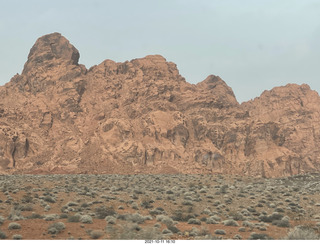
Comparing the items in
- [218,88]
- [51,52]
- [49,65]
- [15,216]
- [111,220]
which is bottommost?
[111,220]

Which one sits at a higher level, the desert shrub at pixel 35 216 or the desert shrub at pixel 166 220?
the desert shrub at pixel 35 216

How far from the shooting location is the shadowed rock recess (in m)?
67.3

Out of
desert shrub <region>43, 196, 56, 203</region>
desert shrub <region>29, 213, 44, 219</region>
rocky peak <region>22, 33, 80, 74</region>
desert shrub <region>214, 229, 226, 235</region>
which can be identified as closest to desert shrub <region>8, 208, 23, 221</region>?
desert shrub <region>29, 213, 44, 219</region>

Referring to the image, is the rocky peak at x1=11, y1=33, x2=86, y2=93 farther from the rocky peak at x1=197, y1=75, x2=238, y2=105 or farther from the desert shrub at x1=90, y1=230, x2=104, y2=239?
the desert shrub at x1=90, y1=230, x2=104, y2=239

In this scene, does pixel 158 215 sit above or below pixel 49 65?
below

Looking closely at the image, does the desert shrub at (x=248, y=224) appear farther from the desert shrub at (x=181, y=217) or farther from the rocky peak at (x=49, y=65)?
the rocky peak at (x=49, y=65)

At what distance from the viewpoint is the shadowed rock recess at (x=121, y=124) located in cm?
6731

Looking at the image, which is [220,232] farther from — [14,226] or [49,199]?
[49,199]

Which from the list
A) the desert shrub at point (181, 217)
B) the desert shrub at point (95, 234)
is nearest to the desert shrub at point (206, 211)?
the desert shrub at point (181, 217)

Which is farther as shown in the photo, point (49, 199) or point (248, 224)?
point (49, 199)

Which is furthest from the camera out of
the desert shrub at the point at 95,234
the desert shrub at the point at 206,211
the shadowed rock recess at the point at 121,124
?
the shadowed rock recess at the point at 121,124

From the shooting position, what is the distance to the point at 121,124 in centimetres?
7106

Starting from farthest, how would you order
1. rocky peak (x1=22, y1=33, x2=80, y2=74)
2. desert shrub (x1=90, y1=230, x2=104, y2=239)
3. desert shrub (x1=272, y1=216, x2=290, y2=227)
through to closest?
rocky peak (x1=22, y1=33, x2=80, y2=74) < desert shrub (x1=272, y1=216, x2=290, y2=227) < desert shrub (x1=90, y1=230, x2=104, y2=239)

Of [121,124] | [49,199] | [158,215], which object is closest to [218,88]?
[121,124]
